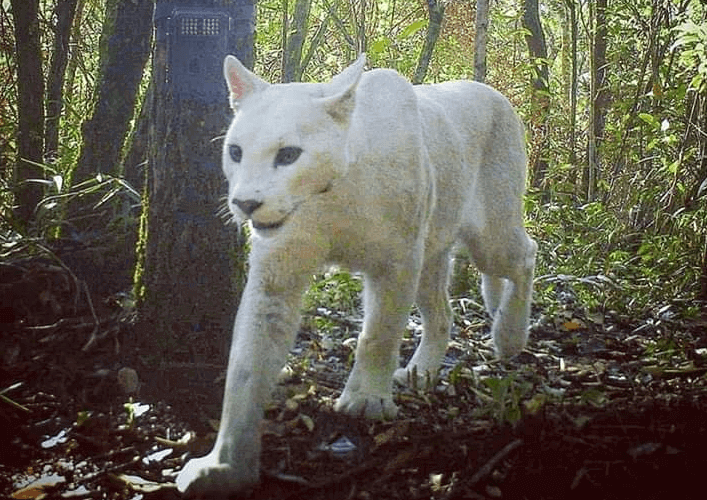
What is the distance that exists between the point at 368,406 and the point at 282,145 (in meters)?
1.07

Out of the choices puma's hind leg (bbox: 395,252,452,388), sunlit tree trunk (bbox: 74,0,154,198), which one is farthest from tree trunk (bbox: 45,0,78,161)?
puma's hind leg (bbox: 395,252,452,388)

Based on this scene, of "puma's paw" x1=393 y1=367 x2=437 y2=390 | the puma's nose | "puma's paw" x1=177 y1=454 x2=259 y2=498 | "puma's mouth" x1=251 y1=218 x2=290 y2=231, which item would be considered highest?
the puma's nose

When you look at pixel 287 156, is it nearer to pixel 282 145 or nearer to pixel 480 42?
pixel 282 145

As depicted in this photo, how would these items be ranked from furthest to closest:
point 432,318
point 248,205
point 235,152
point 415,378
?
point 432,318 → point 415,378 → point 235,152 → point 248,205

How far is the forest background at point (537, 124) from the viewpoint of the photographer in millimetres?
4766

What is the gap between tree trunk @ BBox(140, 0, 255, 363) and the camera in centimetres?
362

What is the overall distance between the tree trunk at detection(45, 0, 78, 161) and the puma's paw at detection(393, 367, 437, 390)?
259cm

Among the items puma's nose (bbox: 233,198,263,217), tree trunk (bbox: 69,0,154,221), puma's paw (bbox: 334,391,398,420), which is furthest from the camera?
tree trunk (bbox: 69,0,154,221)

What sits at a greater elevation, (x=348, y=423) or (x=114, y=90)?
(x=114, y=90)

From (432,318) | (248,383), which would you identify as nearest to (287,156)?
(248,383)

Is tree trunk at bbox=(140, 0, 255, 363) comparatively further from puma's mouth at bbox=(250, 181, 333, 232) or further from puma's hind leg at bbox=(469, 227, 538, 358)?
puma's hind leg at bbox=(469, 227, 538, 358)

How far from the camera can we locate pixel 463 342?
15.6 feet

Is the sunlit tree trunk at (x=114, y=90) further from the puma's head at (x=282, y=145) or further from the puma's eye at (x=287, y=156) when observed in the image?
the puma's eye at (x=287, y=156)

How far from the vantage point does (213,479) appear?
2.68 meters
